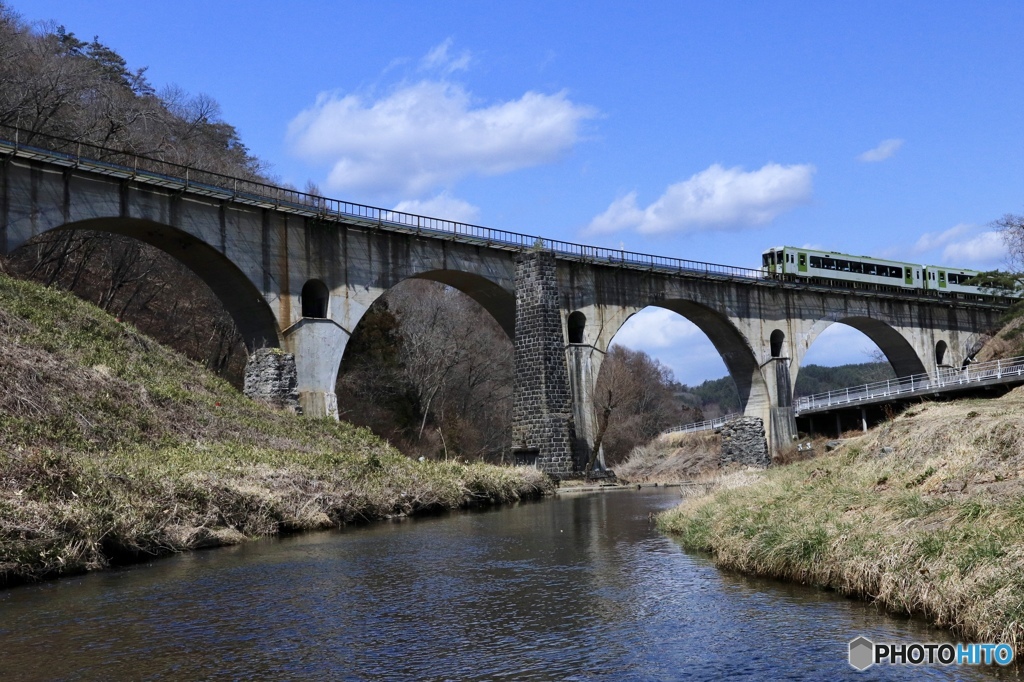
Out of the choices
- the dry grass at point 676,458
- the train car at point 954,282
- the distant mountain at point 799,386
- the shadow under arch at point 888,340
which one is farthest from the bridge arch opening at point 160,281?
the distant mountain at point 799,386

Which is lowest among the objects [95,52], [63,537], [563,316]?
[63,537]

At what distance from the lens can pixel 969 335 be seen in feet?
191

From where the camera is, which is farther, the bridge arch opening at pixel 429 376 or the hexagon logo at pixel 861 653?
the bridge arch opening at pixel 429 376

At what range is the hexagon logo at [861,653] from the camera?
7482 millimetres

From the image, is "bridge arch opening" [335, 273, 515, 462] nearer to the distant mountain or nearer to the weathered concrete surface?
the weathered concrete surface

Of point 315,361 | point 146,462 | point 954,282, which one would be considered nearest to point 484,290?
point 315,361

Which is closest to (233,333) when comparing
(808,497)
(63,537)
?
(63,537)

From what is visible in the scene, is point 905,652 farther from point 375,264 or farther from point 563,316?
point 563,316

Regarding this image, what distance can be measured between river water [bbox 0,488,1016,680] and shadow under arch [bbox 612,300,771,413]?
32.7 m

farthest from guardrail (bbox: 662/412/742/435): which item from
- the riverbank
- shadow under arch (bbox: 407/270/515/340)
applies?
the riverbank

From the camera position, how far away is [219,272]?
1161 inches

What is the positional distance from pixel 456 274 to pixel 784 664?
29.3m

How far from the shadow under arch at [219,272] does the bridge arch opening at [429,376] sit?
309 inches

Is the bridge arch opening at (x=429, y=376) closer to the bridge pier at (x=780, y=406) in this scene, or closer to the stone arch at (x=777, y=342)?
the bridge pier at (x=780, y=406)
